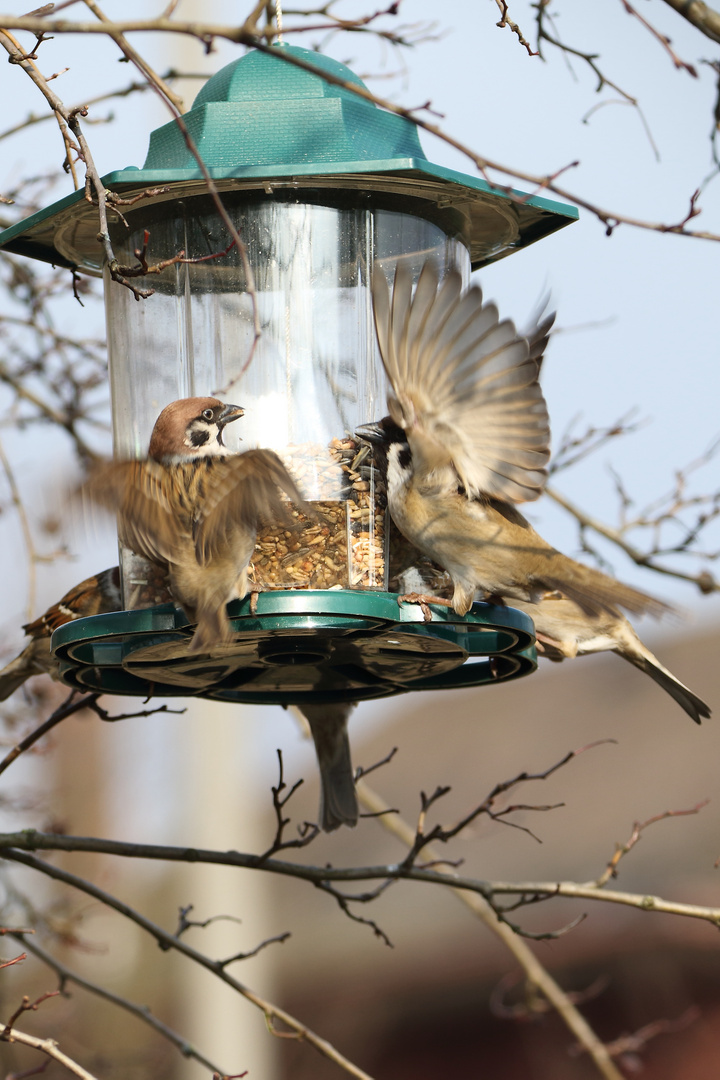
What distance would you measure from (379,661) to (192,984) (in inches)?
283

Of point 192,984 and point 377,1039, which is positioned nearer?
point 377,1039

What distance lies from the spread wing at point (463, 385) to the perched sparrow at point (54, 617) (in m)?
1.40

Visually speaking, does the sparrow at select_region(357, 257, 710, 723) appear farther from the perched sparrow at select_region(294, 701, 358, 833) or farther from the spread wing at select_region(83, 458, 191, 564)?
the perched sparrow at select_region(294, 701, 358, 833)

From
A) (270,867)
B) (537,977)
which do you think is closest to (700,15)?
(270,867)

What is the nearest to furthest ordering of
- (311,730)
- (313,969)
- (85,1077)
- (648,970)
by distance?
(85,1077), (311,730), (648,970), (313,969)

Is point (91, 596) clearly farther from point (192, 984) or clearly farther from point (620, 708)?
point (620, 708)

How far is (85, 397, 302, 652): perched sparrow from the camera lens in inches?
125

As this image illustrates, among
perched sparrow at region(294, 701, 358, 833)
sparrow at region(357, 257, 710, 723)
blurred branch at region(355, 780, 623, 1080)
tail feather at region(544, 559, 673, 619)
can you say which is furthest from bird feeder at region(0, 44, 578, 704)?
blurred branch at region(355, 780, 623, 1080)

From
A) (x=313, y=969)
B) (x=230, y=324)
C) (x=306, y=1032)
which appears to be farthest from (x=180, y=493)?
(x=313, y=969)

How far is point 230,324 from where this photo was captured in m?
3.83

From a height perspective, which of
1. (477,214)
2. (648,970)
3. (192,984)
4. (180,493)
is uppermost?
(477,214)

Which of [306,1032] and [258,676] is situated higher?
[258,676]

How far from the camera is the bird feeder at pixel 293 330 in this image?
3500 millimetres

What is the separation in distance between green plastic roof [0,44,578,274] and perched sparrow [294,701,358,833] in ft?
6.18
